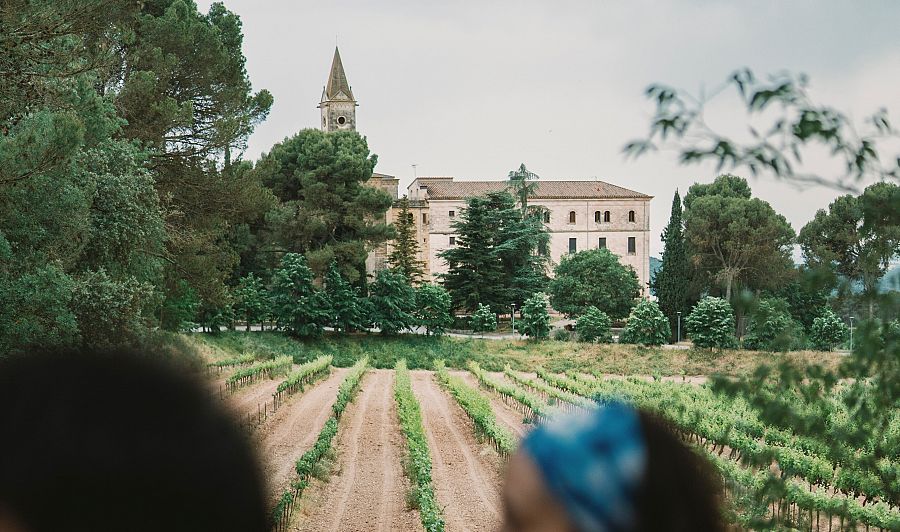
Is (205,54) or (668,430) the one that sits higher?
(205,54)

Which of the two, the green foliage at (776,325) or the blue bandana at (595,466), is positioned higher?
the green foliage at (776,325)

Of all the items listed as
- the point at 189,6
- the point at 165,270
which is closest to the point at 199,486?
the point at 165,270

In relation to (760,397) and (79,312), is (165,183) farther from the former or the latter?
(760,397)

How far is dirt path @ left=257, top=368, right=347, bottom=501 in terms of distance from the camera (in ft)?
56.5

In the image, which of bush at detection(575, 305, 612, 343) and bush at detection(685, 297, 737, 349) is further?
bush at detection(575, 305, 612, 343)

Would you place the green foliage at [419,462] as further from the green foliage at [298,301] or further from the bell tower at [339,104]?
the bell tower at [339,104]

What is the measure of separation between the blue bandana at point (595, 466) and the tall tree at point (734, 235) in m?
48.9

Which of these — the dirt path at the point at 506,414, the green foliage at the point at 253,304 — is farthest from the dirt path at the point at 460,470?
the green foliage at the point at 253,304

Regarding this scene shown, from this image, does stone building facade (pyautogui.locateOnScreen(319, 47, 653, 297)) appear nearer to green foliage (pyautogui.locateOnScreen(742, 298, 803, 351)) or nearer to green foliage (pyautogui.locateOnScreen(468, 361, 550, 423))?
green foliage (pyautogui.locateOnScreen(468, 361, 550, 423))

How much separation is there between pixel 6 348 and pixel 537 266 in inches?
1711

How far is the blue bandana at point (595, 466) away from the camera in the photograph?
2.44 ft

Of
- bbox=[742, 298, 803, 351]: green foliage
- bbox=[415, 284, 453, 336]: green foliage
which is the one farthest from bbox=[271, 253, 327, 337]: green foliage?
bbox=[742, 298, 803, 351]: green foliage

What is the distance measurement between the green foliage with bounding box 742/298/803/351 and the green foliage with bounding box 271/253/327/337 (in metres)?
40.4

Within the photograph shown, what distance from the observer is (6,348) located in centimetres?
1322
